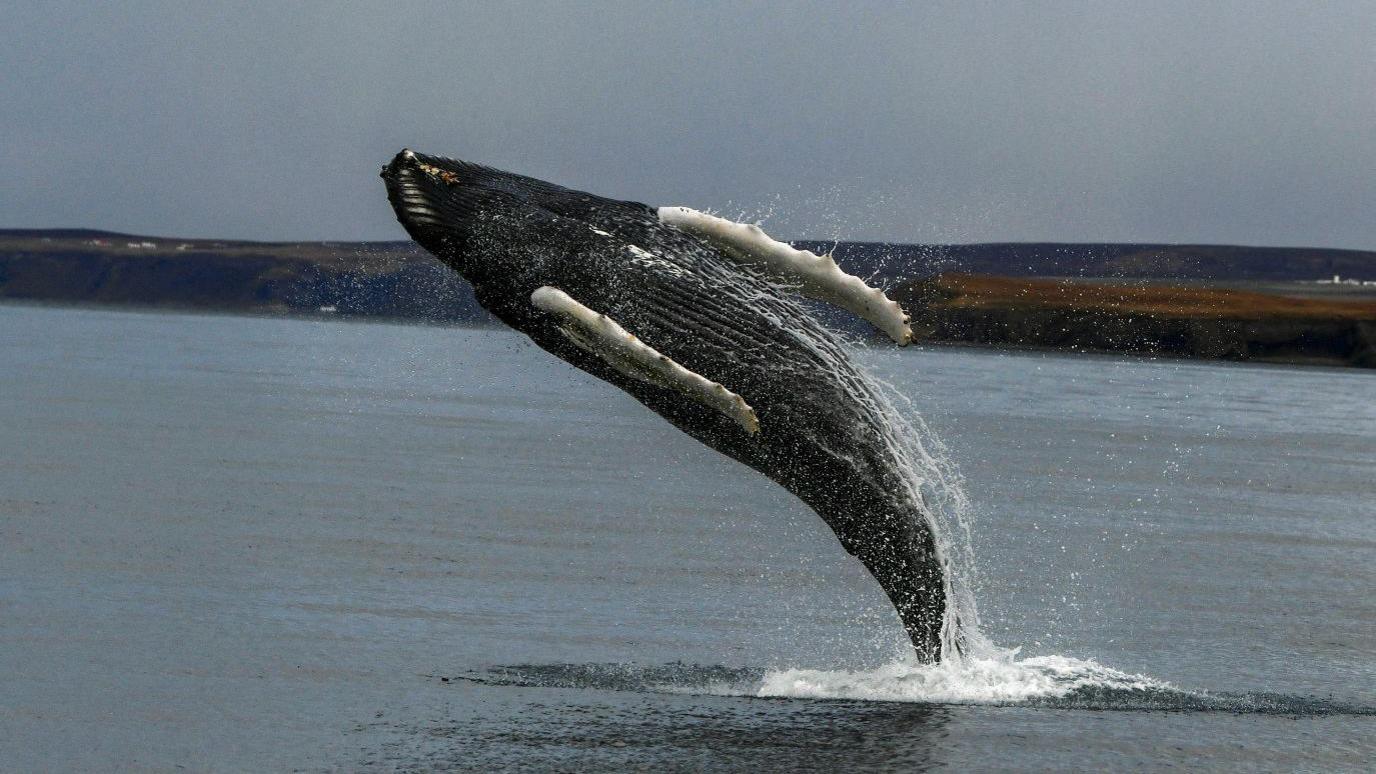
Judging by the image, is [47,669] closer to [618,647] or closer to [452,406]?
[618,647]

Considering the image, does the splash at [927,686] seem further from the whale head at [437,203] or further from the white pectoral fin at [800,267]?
the whale head at [437,203]

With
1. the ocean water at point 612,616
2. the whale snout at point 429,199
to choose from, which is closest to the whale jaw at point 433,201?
the whale snout at point 429,199

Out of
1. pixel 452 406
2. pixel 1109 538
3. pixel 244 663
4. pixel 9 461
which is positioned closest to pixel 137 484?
pixel 9 461

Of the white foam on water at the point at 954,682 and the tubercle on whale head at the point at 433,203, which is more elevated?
the tubercle on whale head at the point at 433,203

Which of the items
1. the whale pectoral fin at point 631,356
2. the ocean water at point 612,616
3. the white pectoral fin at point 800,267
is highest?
the white pectoral fin at point 800,267

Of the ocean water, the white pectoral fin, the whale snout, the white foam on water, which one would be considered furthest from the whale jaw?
the white foam on water

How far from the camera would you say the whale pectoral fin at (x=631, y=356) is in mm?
7668

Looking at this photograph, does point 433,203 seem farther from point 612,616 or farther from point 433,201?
point 612,616

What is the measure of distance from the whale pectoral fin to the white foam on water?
2.07 meters

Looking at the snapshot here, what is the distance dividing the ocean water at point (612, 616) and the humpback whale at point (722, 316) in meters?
1.11

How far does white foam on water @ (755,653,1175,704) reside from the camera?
29.8 feet

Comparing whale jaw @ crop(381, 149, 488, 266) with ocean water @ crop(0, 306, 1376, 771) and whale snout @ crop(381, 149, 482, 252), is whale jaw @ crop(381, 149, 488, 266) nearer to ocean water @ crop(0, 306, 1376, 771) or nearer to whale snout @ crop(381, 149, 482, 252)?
whale snout @ crop(381, 149, 482, 252)

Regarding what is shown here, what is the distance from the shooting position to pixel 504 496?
60.1 ft

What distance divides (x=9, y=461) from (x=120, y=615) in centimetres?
997
